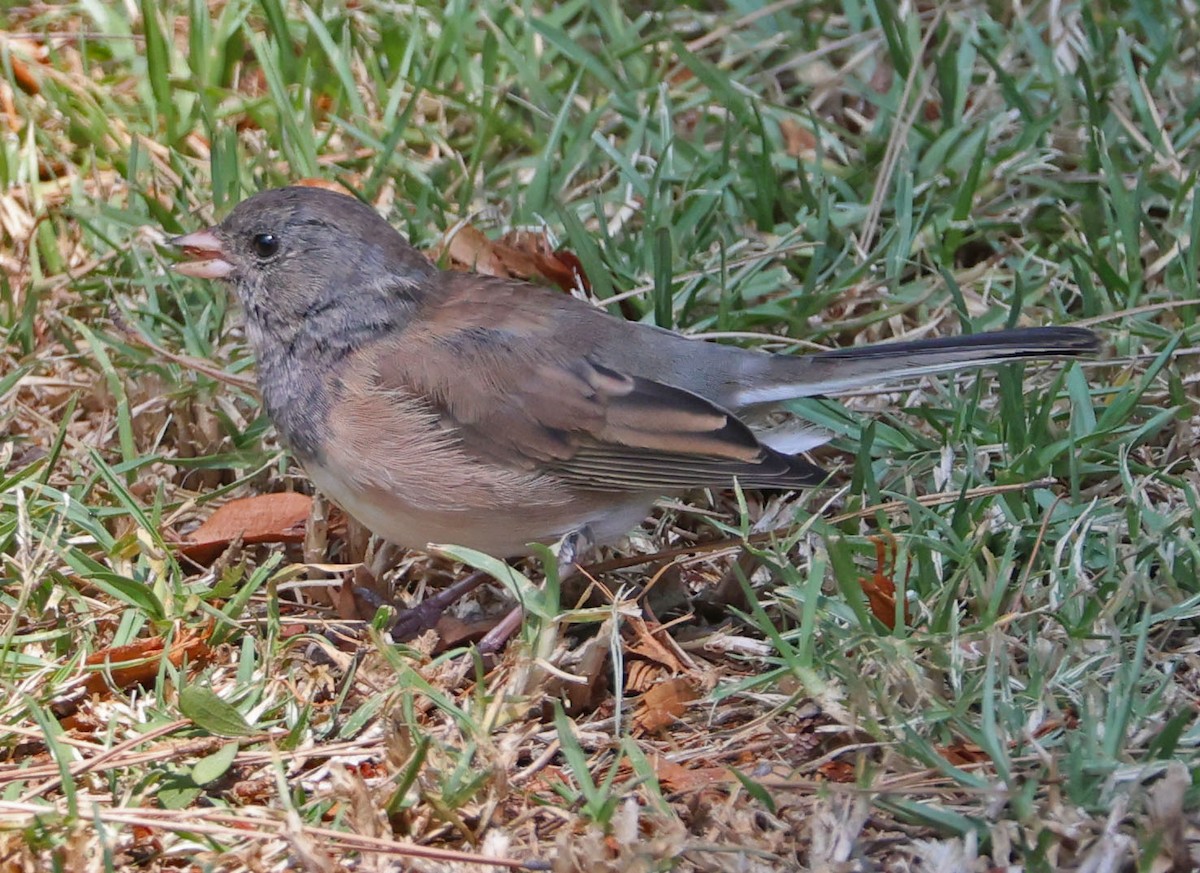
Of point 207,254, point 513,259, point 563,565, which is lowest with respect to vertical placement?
point 563,565

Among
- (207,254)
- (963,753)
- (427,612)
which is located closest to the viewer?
(963,753)

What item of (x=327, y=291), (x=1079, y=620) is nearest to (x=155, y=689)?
(x=327, y=291)

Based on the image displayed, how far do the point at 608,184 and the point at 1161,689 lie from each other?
97.6 inches

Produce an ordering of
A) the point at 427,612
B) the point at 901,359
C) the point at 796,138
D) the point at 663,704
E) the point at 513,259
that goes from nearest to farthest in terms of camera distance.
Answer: the point at 663,704 → the point at 901,359 → the point at 427,612 → the point at 513,259 → the point at 796,138

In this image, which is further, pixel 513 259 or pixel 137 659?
pixel 513 259

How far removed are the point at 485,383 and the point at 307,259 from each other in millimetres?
573

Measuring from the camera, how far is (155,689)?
121 inches

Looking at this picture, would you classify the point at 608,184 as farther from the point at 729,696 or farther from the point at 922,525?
the point at 729,696

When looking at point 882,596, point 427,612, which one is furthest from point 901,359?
point 427,612

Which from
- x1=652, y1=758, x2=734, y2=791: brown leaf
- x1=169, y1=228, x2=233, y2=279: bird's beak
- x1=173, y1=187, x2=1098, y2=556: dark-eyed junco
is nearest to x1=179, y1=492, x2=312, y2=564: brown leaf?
x1=173, y1=187, x2=1098, y2=556: dark-eyed junco

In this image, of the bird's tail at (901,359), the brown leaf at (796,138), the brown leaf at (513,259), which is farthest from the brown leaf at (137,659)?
the brown leaf at (796,138)

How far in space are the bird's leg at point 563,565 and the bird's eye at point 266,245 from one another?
100cm

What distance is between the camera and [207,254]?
12.2ft

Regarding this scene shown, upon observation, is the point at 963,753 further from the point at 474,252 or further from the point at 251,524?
the point at 474,252
